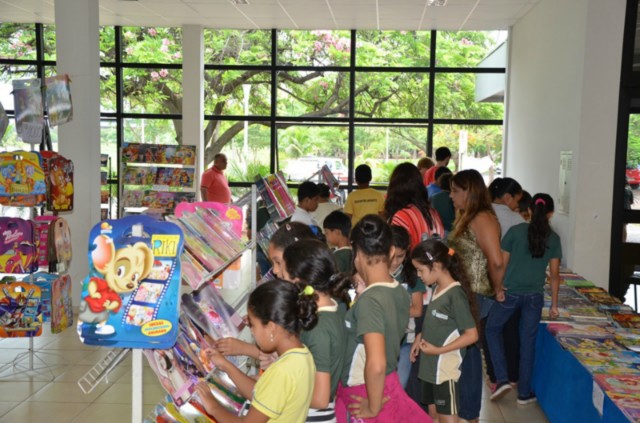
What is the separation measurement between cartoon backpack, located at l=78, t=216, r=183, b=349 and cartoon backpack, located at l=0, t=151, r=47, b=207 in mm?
3060

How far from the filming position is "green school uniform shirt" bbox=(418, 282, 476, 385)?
3516mm

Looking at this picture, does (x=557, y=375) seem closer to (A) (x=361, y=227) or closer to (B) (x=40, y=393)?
(A) (x=361, y=227)

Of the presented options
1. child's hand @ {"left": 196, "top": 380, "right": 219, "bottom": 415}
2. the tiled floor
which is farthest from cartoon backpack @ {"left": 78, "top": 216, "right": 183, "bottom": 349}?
the tiled floor

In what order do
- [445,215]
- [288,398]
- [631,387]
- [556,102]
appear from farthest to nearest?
1. [556,102]
2. [445,215]
3. [631,387]
4. [288,398]

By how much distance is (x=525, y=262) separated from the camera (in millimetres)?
4855

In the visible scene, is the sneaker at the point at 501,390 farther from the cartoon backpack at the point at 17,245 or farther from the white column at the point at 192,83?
the white column at the point at 192,83

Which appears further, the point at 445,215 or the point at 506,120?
the point at 506,120

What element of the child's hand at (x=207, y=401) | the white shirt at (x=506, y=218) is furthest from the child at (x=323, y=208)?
the child's hand at (x=207, y=401)

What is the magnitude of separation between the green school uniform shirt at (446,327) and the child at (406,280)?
16 centimetres

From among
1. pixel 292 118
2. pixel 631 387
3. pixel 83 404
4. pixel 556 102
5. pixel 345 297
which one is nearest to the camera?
pixel 345 297

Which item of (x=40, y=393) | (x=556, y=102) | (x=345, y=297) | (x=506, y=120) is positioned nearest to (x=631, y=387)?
(x=345, y=297)

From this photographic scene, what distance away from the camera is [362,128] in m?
11.7

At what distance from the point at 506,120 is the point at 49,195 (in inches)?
303

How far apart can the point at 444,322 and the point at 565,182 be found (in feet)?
13.8
